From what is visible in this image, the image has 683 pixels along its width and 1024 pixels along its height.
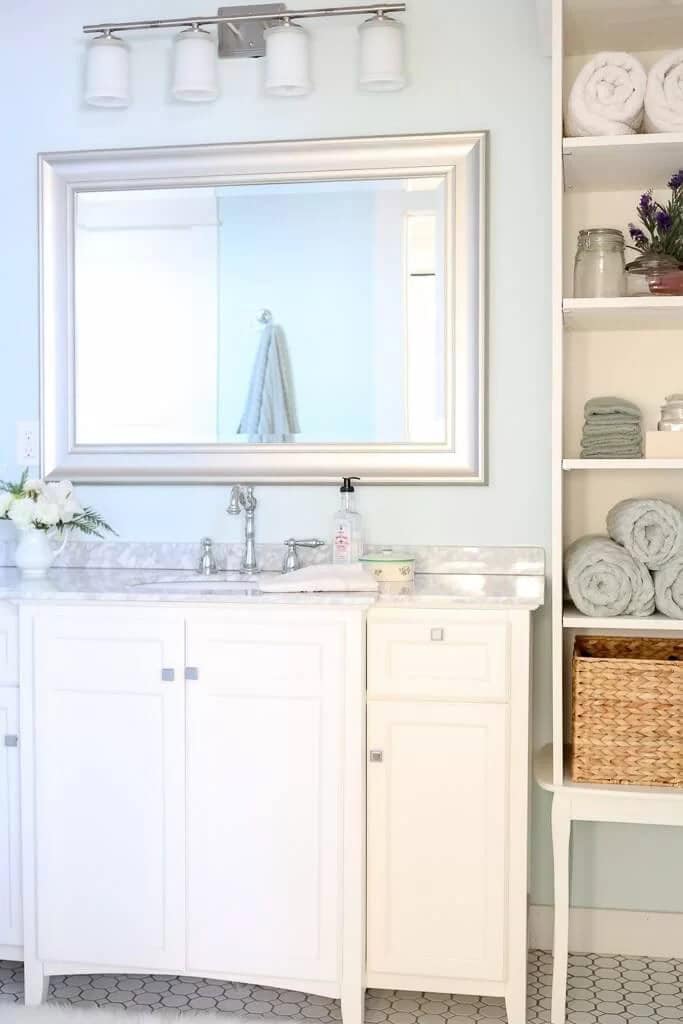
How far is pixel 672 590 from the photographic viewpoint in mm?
2410

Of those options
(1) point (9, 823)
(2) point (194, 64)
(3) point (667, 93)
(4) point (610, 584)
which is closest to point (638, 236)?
(3) point (667, 93)

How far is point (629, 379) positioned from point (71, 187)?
147 centimetres

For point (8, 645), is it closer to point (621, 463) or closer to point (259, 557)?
point (259, 557)

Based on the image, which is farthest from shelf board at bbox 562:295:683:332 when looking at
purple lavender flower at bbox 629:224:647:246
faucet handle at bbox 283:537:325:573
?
faucet handle at bbox 283:537:325:573

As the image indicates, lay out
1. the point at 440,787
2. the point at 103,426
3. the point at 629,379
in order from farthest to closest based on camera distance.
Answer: the point at 103,426
the point at 629,379
the point at 440,787

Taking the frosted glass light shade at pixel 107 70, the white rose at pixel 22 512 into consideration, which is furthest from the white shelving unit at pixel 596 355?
the white rose at pixel 22 512

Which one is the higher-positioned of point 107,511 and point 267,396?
point 267,396

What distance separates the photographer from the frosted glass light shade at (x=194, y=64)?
2775mm

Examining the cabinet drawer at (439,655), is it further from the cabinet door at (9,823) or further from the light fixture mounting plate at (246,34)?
the light fixture mounting plate at (246,34)

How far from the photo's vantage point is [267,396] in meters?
2.86

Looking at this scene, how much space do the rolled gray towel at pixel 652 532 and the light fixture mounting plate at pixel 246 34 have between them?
145 cm

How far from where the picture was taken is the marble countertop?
2.38m

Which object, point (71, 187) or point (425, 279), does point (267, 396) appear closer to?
point (425, 279)

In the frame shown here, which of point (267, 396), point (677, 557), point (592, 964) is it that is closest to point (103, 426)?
point (267, 396)
